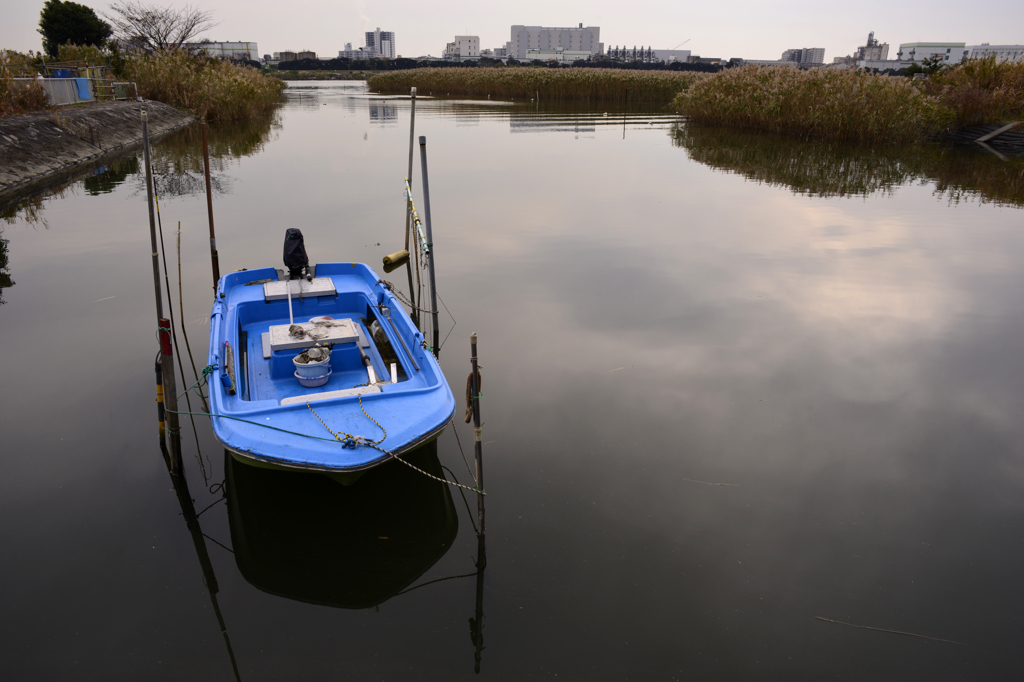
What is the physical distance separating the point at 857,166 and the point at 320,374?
21876 millimetres

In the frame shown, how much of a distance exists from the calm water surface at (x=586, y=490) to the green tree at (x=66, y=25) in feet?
132

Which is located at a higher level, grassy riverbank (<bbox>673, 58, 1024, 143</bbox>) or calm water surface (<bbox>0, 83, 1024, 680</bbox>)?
grassy riverbank (<bbox>673, 58, 1024, 143</bbox>)

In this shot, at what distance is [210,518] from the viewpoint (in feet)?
17.7

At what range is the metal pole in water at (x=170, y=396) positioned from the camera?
18.7 ft

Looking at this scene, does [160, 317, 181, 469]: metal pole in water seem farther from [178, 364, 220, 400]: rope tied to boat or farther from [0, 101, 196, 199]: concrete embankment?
[0, 101, 196, 199]: concrete embankment

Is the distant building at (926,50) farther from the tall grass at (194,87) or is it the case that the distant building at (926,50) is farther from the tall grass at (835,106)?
the tall grass at (194,87)

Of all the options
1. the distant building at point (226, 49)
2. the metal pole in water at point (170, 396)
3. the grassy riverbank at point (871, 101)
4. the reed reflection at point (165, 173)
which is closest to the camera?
the metal pole in water at point (170, 396)

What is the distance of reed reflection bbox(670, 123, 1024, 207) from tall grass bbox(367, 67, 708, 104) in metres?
20.9

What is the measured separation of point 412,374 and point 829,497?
14.0 feet

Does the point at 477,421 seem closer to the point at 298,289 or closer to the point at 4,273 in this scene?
the point at 298,289

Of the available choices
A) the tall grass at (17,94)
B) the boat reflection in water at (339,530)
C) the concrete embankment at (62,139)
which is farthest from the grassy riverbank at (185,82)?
the boat reflection in water at (339,530)

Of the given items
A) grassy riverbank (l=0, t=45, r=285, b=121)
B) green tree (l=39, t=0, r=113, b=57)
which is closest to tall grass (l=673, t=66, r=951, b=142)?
grassy riverbank (l=0, t=45, r=285, b=121)

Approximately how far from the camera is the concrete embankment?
1820 centimetres

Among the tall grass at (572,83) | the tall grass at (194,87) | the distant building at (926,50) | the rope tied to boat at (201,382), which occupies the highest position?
the distant building at (926,50)
